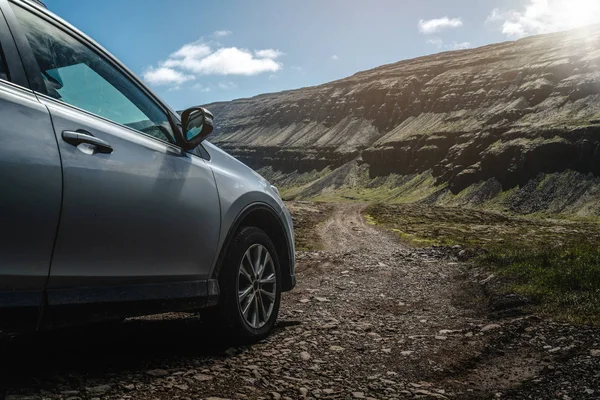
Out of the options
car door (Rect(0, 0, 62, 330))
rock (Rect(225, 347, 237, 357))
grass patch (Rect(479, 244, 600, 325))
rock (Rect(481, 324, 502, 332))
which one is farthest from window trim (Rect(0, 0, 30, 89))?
grass patch (Rect(479, 244, 600, 325))

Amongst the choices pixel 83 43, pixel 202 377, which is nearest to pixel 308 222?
pixel 202 377

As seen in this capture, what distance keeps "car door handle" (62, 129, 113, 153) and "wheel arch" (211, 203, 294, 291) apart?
1.47 m

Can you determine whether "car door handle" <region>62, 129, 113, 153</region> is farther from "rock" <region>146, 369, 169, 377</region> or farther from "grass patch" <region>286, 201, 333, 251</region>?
"grass patch" <region>286, 201, 333, 251</region>

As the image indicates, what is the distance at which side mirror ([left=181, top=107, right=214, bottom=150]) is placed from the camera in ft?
14.4

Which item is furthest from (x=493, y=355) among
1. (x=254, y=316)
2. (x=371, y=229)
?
(x=371, y=229)

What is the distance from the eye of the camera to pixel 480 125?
142 metres

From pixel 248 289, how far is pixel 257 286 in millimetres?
158

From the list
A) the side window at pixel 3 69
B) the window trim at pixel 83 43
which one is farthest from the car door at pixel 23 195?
the window trim at pixel 83 43

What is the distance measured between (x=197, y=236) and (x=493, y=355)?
2.99 m

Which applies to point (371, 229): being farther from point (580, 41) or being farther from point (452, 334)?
point (580, 41)

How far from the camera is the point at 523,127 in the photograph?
12462 cm

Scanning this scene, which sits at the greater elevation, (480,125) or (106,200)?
(480,125)

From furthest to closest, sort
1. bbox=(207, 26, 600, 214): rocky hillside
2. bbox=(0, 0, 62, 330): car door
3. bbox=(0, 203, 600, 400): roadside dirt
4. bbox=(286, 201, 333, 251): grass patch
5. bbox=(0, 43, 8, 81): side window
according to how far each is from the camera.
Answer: bbox=(207, 26, 600, 214): rocky hillside, bbox=(286, 201, 333, 251): grass patch, bbox=(0, 203, 600, 400): roadside dirt, bbox=(0, 43, 8, 81): side window, bbox=(0, 0, 62, 330): car door

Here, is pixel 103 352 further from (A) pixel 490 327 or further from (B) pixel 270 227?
(A) pixel 490 327
